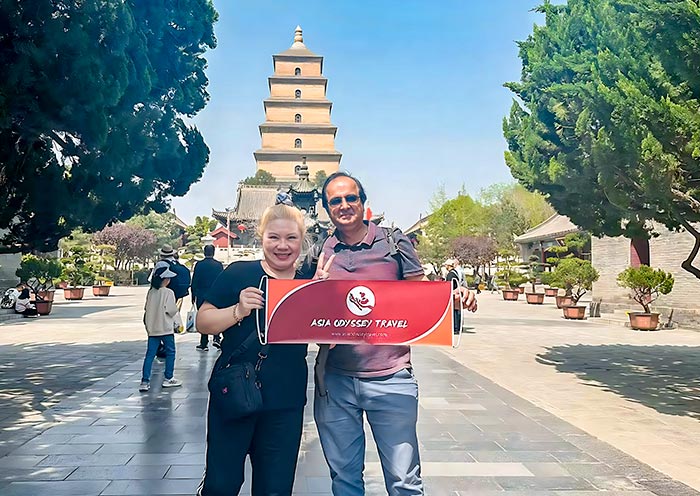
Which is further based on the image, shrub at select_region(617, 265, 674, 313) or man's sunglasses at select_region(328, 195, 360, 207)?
shrub at select_region(617, 265, 674, 313)

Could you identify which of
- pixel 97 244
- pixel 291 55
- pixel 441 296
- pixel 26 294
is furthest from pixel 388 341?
pixel 291 55

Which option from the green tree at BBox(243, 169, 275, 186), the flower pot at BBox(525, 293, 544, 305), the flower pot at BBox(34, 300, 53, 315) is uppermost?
the green tree at BBox(243, 169, 275, 186)

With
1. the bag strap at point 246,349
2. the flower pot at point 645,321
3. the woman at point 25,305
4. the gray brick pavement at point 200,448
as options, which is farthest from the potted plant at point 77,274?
the bag strap at point 246,349

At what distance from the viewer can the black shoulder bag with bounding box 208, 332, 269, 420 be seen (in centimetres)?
263

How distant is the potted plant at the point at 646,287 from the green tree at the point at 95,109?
1120 centimetres

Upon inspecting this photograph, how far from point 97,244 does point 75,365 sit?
33467mm

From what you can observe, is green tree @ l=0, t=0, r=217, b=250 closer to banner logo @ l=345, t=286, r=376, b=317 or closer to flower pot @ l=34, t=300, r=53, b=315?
banner logo @ l=345, t=286, r=376, b=317

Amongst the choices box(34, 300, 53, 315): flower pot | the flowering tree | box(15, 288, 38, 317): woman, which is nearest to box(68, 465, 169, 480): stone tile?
box(15, 288, 38, 317): woman

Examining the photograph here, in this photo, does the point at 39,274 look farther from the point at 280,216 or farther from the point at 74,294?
the point at 280,216

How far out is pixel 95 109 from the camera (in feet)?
21.4

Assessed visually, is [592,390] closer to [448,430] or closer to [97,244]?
[448,430]

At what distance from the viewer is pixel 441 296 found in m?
2.98

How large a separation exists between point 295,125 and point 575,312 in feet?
130

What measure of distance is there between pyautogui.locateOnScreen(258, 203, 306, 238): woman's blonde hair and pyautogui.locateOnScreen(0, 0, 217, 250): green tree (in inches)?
157
